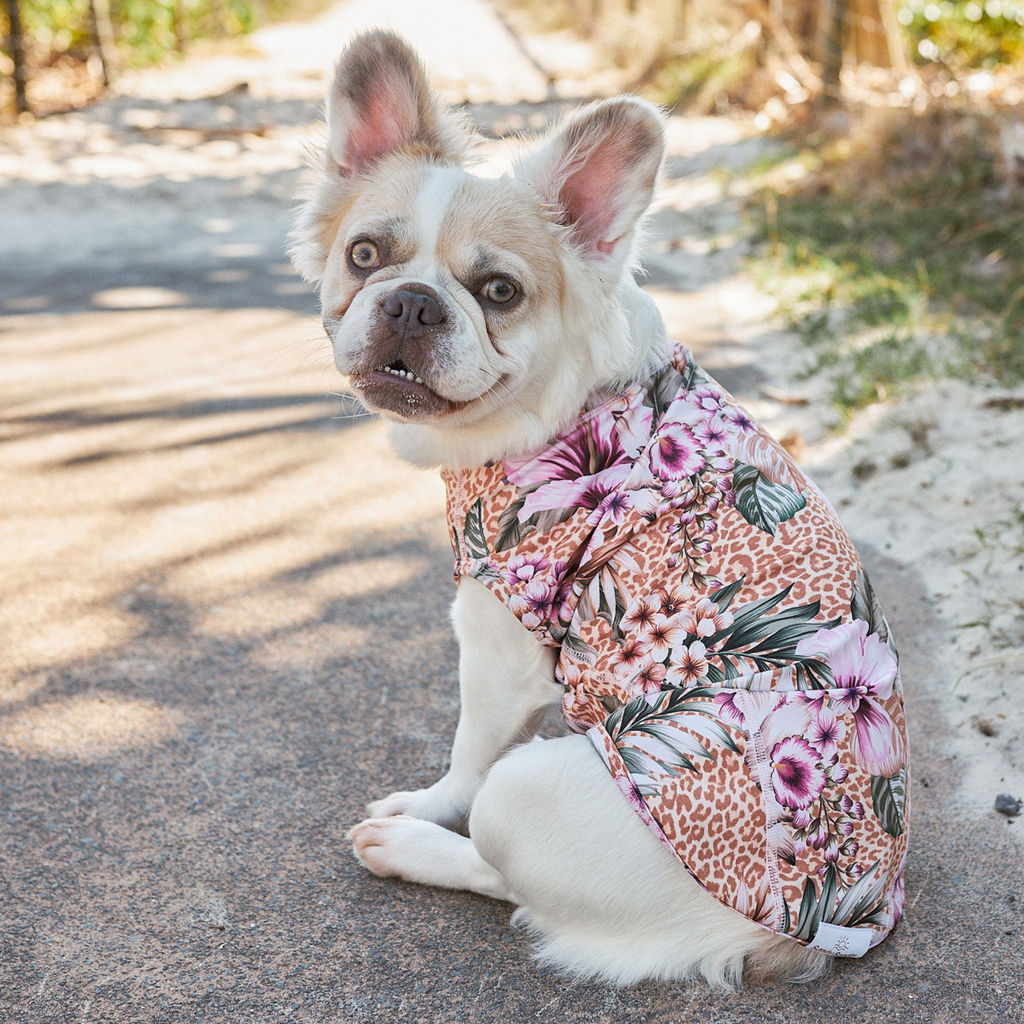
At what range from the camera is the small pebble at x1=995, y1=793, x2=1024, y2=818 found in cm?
260

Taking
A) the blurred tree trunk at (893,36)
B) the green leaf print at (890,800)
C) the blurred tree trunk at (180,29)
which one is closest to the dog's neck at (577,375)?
the green leaf print at (890,800)

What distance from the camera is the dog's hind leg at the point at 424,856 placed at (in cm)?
234

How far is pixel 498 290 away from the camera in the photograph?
2.40m

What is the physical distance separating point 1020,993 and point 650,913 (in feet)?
2.88

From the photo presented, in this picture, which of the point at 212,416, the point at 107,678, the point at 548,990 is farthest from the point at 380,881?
the point at 212,416

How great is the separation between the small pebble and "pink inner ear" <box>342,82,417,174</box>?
2.49 meters

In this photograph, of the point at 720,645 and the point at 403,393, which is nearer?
the point at 720,645

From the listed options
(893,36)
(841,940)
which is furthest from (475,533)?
(893,36)

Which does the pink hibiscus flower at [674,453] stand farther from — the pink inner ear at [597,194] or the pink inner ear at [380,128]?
the pink inner ear at [380,128]

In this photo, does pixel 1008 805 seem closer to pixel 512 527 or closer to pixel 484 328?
pixel 512 527

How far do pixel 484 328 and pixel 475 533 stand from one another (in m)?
0.52

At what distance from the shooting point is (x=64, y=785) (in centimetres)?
266

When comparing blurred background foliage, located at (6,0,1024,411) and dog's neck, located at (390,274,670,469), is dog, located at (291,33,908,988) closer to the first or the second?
dog's neck, located at (390,274,670,469)

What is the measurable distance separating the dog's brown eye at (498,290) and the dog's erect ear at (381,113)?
486 millimetres
